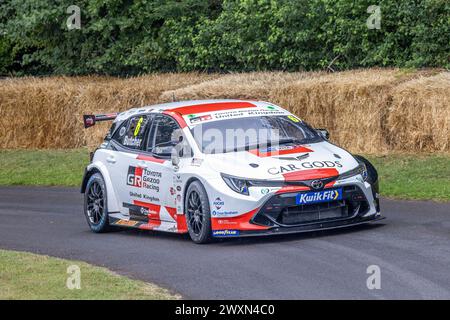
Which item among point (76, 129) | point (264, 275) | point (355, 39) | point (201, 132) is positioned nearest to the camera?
point (264, 275)

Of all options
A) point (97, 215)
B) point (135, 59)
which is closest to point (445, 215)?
point (97, 215)

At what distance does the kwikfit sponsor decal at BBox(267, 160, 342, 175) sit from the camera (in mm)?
13078

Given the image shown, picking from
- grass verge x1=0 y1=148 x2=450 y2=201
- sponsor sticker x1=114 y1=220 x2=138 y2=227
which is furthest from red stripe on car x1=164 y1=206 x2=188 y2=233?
grass verge x1=0 y1=148 x2=450 y2=201

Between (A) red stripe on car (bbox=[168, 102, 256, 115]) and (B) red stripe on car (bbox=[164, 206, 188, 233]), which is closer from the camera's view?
(B) red stripe on car (bbox=[164, 206, 188, 233])

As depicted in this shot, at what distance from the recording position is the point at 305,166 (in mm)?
13195

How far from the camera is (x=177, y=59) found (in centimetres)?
2870

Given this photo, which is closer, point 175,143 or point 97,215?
point 175,143

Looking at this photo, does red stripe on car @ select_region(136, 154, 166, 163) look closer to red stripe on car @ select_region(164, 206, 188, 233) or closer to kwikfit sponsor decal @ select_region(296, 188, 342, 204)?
red stripe on car @ select_region(164, 206, 188, 233)

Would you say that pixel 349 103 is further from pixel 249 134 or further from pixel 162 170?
pixel 162 170

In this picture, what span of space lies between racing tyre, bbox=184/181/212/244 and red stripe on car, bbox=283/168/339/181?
3.20 ft

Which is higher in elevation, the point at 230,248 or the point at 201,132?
the point at 201,132

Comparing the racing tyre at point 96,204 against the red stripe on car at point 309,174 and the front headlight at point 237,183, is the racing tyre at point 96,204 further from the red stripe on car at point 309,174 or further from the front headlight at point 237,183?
the red stripe on car at point 309,174

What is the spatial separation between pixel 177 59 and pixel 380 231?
1588cm

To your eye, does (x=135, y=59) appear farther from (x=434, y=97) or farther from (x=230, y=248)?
(x=230, y=248)
